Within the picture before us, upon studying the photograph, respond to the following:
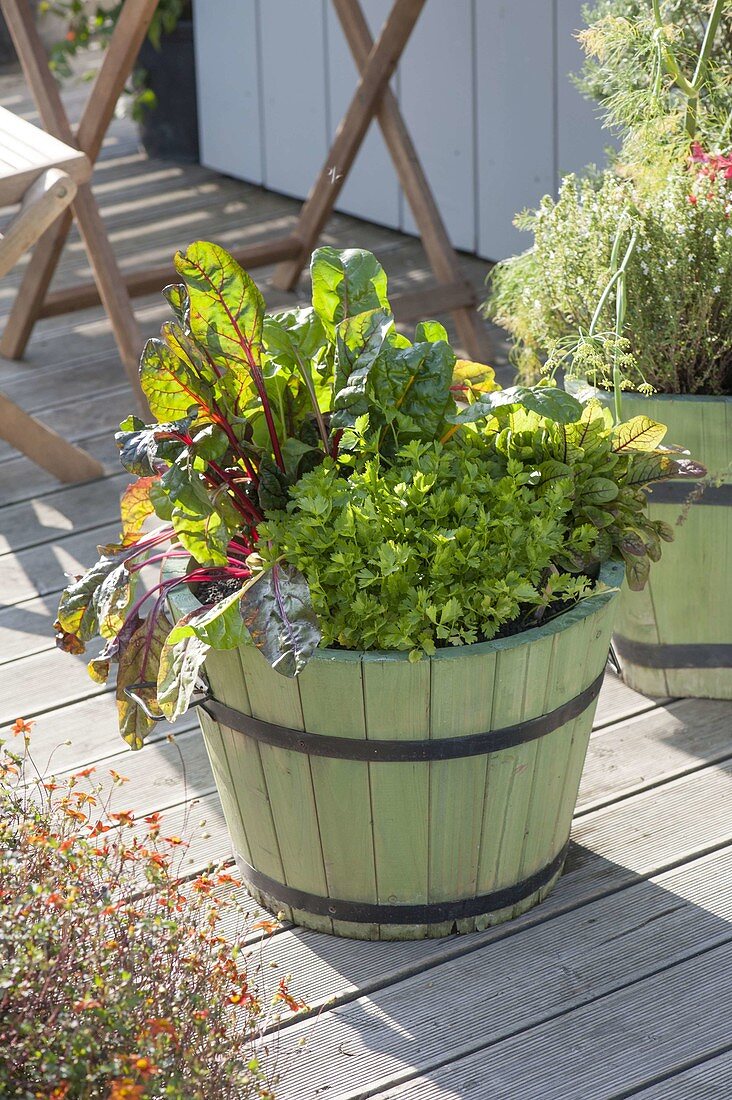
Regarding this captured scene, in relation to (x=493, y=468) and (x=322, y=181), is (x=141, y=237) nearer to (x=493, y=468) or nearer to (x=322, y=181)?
(x=322, y=181)

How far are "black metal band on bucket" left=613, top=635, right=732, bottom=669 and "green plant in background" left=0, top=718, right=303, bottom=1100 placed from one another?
45.6 inches

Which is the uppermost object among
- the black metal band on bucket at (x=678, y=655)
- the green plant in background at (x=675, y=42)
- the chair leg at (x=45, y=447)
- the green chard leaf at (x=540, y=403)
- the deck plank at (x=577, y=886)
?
the green plant in background at (x=675, y=42)

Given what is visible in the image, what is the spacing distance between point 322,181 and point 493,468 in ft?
8.34

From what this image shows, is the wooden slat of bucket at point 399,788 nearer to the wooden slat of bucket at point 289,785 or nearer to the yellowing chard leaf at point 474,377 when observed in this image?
the wooden slat of bucket at point 289,785

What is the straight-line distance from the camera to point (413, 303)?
147 inches

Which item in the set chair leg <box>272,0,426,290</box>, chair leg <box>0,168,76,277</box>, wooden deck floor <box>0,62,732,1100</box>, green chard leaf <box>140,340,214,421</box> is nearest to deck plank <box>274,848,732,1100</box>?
wooden deck floor <box>0,62,732,1100</box>

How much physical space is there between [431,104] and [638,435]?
3.24m

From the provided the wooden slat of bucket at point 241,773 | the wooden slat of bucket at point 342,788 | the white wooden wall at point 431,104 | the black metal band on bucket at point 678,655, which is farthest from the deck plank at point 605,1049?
the white wooden wall at point 431,104

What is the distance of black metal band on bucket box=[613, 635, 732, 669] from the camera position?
7.91 feet

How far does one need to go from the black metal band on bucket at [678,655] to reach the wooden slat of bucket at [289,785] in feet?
2.81

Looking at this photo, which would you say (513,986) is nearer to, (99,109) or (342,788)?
(342,788)

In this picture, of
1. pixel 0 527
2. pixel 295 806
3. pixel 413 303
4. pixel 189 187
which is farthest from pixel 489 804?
pixel 189 187

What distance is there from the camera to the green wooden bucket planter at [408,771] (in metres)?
1.71

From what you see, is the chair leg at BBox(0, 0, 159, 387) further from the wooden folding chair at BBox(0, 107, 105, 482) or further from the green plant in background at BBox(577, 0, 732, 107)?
the green plant in background at BBox(577, 0, 732, 107)
